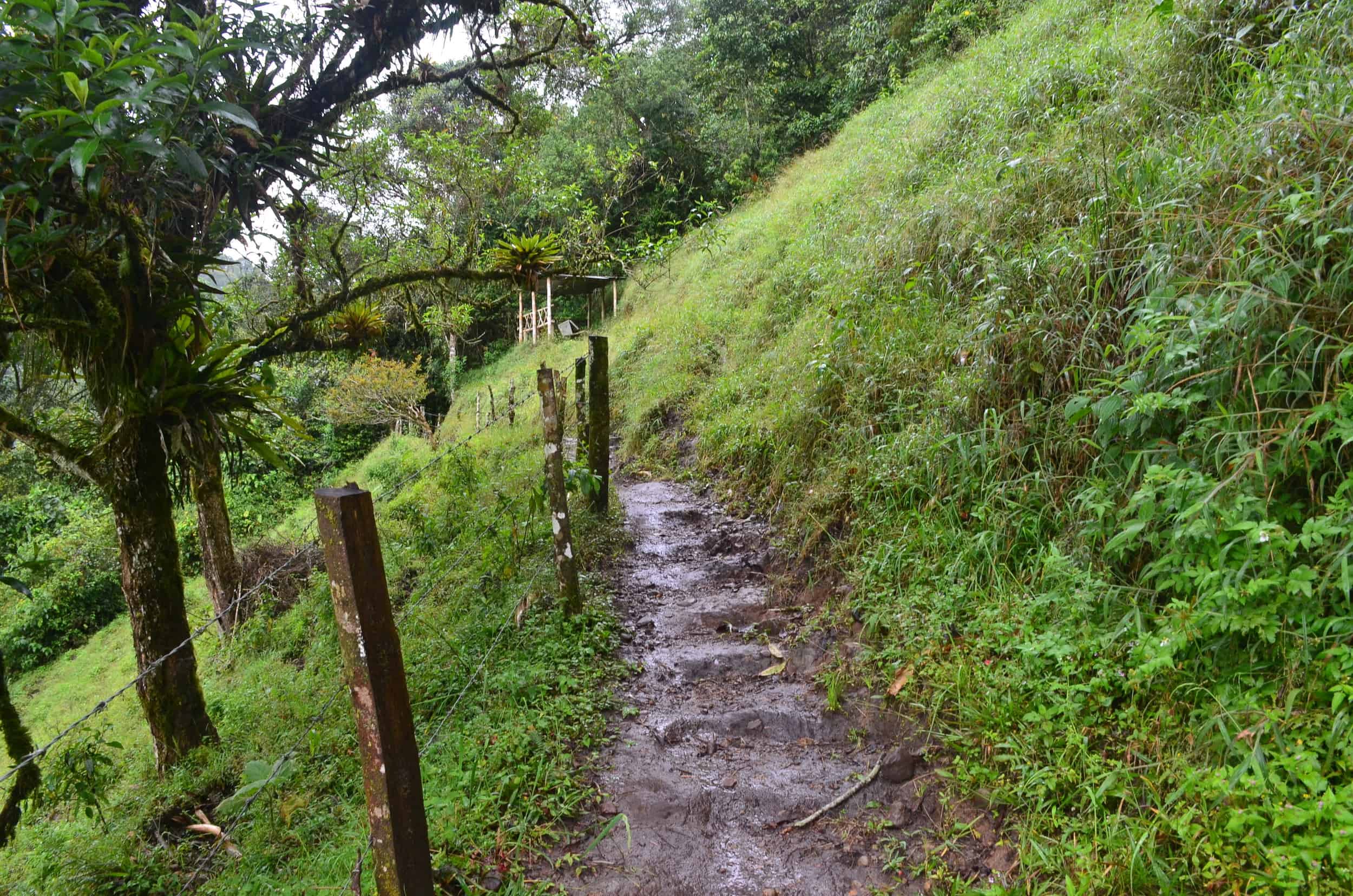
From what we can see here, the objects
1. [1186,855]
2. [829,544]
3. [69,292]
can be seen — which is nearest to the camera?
[1186,855]

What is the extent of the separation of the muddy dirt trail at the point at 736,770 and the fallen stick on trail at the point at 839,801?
0.02 m

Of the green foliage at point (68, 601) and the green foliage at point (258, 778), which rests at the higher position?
the green foliage at point (258, 778)

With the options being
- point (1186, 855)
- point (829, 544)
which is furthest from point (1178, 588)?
point (829, 544)

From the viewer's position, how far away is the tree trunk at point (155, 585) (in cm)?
384

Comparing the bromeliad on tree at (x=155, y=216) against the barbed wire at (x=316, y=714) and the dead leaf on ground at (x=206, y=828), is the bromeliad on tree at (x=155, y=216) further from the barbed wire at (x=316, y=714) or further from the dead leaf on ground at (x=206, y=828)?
the barbed wire at (x=316, y=714)

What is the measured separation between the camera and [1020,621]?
3.16 m

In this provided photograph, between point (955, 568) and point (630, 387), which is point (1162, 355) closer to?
point (955, 568)

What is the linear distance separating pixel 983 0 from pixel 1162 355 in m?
14.5

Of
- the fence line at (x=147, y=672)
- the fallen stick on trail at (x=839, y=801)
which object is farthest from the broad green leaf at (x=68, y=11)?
the fallen stick on trail at (x=839, y=801)

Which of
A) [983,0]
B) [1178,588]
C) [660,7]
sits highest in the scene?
[660,7]

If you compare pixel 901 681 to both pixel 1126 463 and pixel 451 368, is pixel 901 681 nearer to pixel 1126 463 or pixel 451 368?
pixel 1126 463

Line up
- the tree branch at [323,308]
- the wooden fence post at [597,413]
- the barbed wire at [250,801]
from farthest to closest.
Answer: the wooden fence post at [597,413] → the tree branch at [323,308] → the barbed wire at [250,801]

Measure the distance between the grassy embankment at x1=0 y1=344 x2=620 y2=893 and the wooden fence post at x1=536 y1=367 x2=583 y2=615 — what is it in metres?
0.18

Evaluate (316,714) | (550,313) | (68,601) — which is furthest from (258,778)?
(550,313)
